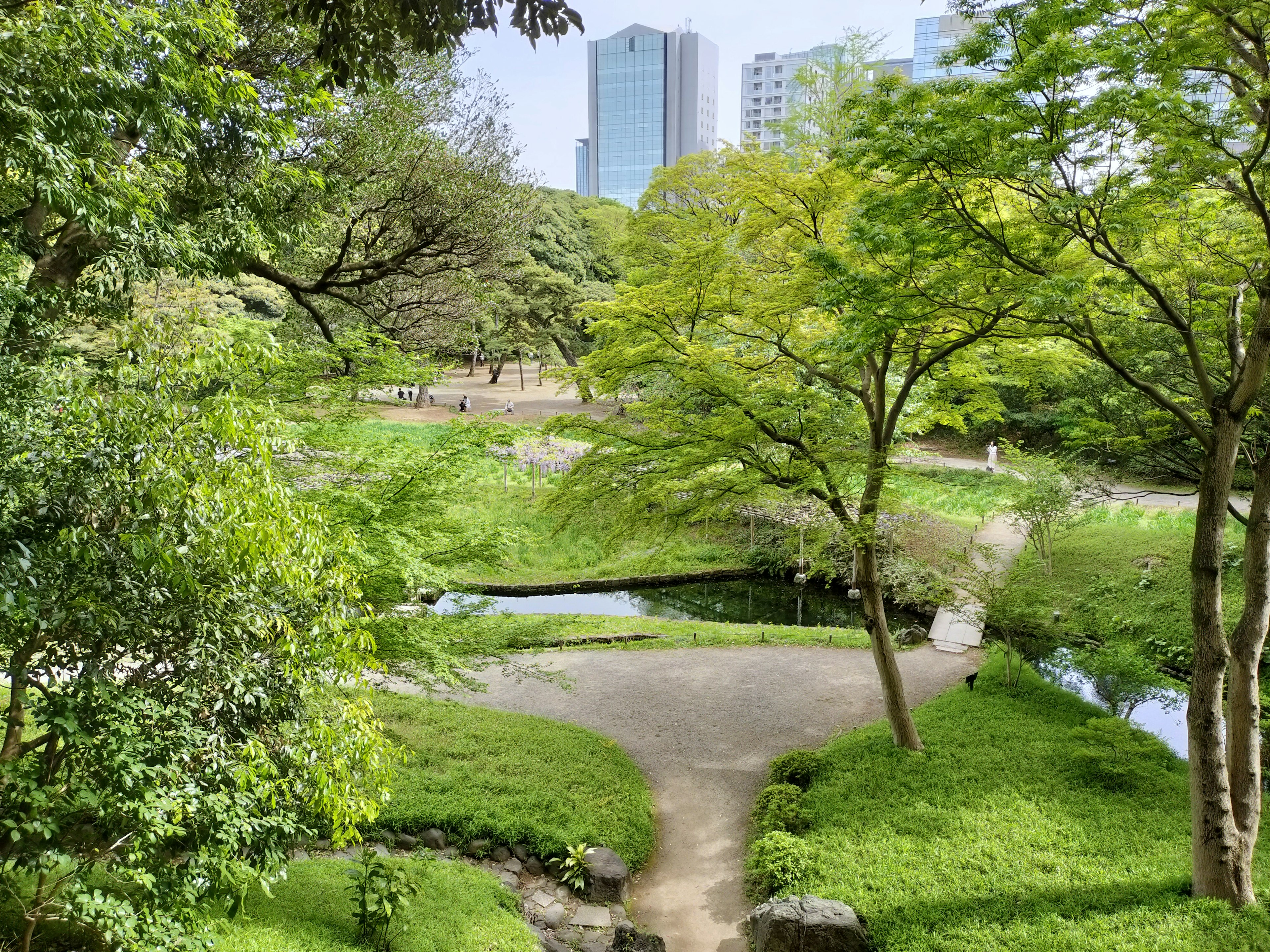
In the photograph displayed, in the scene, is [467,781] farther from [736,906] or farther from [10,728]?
[10,728]

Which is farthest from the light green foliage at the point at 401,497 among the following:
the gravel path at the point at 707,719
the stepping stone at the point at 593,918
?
the gravel path at the point at 707,719

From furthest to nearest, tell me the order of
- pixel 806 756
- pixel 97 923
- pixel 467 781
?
pixel 806 756
pixel 467 781
pixel 97 923

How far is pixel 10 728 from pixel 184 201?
5.49m

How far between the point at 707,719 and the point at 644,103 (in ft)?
222

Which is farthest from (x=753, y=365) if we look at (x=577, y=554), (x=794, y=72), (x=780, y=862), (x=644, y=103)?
(x=644, y=103)

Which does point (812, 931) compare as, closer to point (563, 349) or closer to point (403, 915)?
point (403, 915)

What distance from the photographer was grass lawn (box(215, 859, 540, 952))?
17.1ft

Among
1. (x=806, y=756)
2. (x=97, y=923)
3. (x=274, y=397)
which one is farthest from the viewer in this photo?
(x=806, y=756)

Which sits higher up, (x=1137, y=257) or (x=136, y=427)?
(x=1137, y=257)

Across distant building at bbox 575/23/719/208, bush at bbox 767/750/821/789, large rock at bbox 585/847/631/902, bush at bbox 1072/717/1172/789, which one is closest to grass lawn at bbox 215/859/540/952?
large rock at bbox 585/847/631/902

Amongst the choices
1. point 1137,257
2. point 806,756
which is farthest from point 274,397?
point 1137,257

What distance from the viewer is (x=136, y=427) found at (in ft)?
11.1

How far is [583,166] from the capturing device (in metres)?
99.8

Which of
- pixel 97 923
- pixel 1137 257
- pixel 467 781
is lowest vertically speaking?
pixel 467 781
